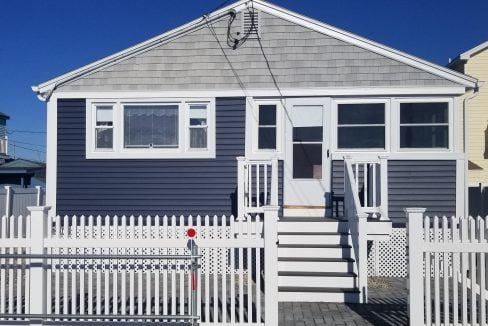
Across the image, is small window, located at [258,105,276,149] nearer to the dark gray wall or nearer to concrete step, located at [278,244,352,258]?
the dark gray wall

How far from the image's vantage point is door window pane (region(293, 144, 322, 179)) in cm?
1118

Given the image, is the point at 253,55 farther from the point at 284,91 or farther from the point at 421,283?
the point at 421,283

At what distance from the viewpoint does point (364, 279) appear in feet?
26.3

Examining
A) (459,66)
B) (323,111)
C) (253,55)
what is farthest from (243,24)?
(459,66)

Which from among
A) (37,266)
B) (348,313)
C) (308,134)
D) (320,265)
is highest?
(308,134)

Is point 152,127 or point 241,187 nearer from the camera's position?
point 241,187

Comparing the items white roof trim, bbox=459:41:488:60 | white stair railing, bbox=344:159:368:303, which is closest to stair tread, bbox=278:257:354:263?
white stair railing, bbox=344:159:368:303

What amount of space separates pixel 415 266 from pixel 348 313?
4.95ft

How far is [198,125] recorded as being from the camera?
11.3 meters

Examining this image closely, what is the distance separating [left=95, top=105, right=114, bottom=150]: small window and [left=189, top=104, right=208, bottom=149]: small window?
5.71 ft

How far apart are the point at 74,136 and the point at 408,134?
7029 mm

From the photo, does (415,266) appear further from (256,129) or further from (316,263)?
(256,129)

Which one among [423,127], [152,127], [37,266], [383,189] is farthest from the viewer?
[152,127]

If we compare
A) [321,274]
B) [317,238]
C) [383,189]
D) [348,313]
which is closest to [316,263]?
[321,274]
